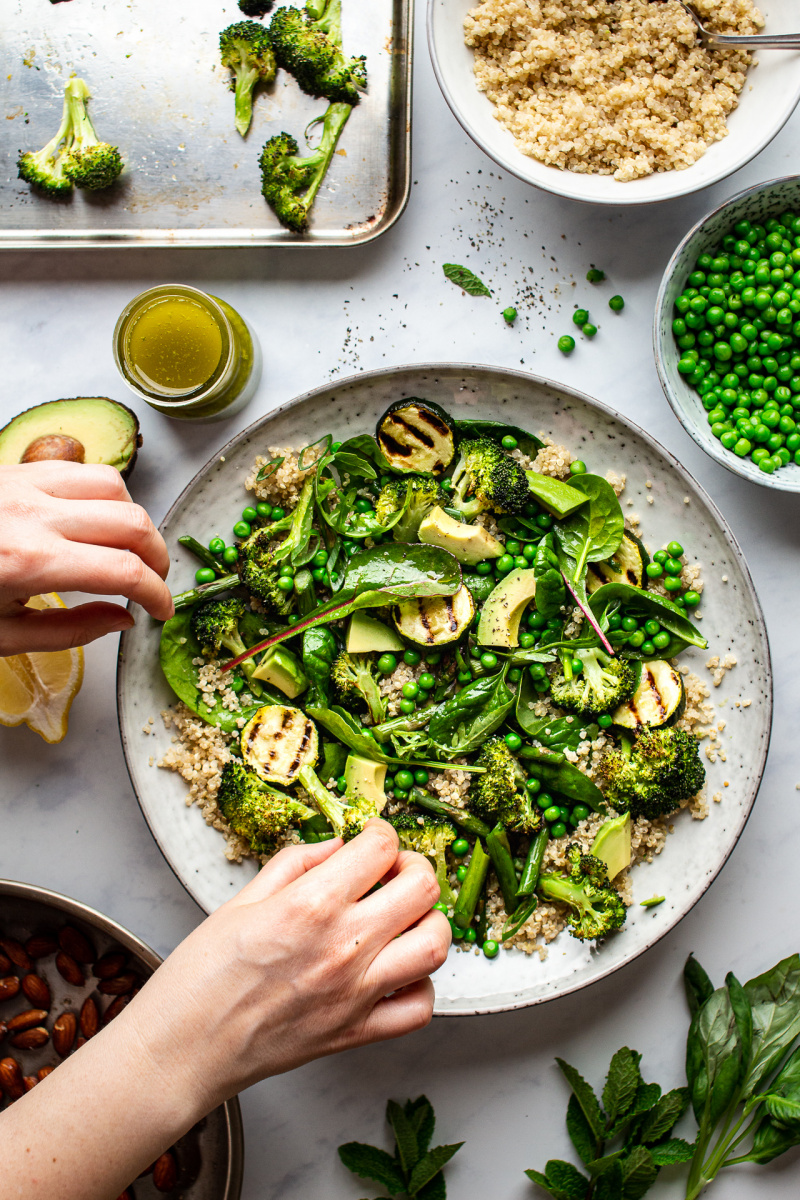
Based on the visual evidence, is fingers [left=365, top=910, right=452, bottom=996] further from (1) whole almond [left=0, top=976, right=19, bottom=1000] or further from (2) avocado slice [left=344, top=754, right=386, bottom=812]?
(1) whole almond [left=0, top=976, right=19, bottom=1000]

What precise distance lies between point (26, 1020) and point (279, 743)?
1.41m

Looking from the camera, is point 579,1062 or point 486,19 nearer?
point 486,19

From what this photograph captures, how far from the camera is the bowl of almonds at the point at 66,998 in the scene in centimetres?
300

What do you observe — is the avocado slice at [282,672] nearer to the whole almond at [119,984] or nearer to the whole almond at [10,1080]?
the whole almond at [119,984]

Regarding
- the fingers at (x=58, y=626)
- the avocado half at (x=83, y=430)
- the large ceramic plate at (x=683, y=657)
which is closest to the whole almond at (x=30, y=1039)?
the large ceramic plate at (x=683, y=657)

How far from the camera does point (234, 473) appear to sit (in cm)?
310

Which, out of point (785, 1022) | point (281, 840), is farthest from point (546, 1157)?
point (281, 840)

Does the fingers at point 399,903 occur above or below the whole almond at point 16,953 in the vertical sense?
above

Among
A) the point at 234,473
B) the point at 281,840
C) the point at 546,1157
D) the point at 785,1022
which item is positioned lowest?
the point at 546,1157

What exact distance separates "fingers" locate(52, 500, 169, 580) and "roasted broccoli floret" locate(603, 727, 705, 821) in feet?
5.91

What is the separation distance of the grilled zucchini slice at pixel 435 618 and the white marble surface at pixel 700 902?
3.38ft

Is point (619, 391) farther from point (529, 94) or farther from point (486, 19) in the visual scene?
point (486, 19)

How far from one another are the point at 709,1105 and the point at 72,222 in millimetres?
4219

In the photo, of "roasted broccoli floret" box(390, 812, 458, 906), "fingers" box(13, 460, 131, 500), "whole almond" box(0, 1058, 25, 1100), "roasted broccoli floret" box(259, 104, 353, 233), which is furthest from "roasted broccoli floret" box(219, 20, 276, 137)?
"whole almond" box(0, 1058, 25, 1100)
